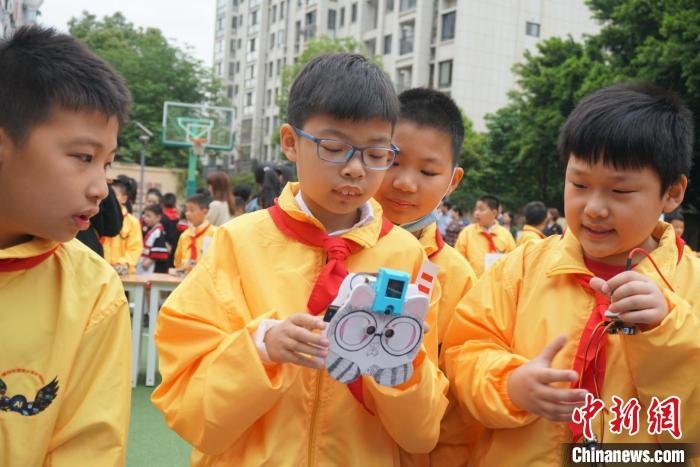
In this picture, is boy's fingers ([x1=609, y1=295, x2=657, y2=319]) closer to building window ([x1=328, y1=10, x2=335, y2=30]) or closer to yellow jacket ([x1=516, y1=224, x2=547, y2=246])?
yellow jacket ([x1=516, y1=224, x2=547, y2=246])

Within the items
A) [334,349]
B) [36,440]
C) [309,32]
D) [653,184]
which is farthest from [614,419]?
[309,32]

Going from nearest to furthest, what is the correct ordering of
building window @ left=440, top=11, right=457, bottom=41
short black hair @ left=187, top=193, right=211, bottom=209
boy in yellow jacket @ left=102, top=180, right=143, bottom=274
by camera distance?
1. boy in yellow jacket @ left=102, top=180, right=143, bottom=274
2. short black hair @ left=187, top=193, right=211, bottom=209
3. building window @ left=440, top=11, right=457, bottom=41

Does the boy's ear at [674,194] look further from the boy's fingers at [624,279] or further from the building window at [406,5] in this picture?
the building window at [406,5]

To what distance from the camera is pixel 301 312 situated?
1.64m

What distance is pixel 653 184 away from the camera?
1735mm

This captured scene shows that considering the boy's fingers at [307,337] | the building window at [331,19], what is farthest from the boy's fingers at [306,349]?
the building window at [331,19]

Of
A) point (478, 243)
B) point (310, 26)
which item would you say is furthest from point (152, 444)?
point (310, 26)

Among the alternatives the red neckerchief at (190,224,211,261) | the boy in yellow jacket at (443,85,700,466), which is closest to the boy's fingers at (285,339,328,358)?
the boy in yellow jacket at (443,85,700,466)

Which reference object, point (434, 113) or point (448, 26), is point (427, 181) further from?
point (448, 26)

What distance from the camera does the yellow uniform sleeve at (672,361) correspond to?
5.20ft

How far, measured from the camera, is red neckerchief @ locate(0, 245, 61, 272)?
Answer: 1.52 metres

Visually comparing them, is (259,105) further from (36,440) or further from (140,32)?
(36,440)

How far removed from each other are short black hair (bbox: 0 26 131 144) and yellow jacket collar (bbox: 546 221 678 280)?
1.19 meters

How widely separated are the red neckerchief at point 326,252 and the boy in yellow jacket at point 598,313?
15.3 inches
